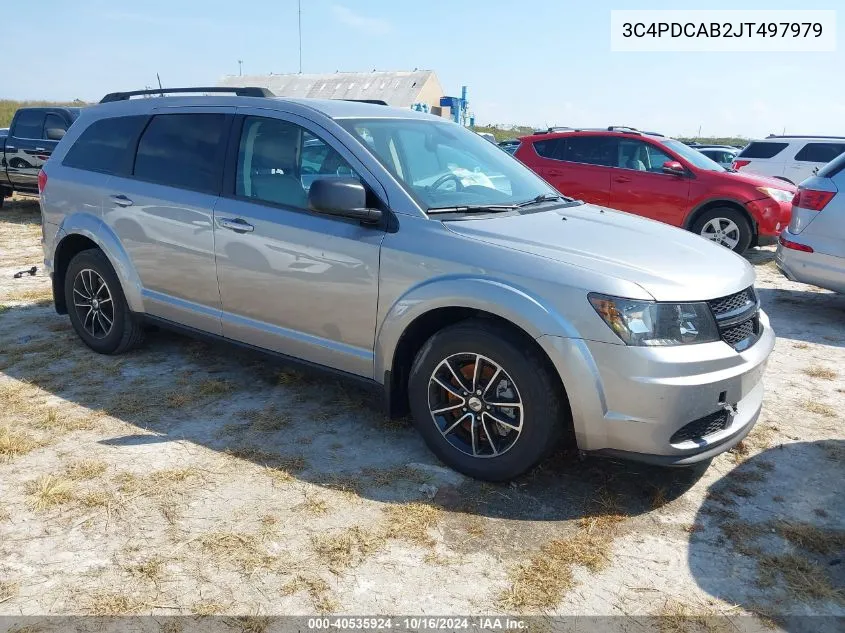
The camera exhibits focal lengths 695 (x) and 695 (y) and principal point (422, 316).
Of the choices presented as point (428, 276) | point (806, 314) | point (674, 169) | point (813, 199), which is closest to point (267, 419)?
point (428, 276)

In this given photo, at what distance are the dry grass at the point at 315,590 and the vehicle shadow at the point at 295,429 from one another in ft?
2.18

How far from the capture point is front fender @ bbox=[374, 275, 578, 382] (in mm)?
3049

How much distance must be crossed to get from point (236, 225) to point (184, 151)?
2.70ft

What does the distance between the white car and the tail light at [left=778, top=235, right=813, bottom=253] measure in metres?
8.03

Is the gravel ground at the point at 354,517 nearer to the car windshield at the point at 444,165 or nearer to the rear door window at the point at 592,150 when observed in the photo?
the car windshield at the point at 444,165

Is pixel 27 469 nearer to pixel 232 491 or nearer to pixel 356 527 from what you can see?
pixel 232 491

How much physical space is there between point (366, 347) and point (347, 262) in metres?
0.46

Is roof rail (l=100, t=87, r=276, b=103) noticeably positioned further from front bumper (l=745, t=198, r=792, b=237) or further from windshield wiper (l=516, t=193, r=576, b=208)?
front bumper (l=745, t=198, r=792, b=237)

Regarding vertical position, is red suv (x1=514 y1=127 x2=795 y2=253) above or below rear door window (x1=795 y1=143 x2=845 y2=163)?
below

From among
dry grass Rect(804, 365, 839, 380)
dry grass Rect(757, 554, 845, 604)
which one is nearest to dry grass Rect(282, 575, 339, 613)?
dry grass Rect(757, 554, 845, 604)

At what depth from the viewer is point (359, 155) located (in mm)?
3707

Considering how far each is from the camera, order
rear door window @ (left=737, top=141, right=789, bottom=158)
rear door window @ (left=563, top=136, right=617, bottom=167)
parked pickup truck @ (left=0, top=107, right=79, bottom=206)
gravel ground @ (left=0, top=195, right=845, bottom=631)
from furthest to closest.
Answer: rear door window @ (left=737, top=141, right=789, bottom=158) < parked pickup truck @ (left=0, top=107, right=79, bottom=206) < rear door window @ (left=563, top=136, right=617, bottom=167) < gravel ground @ (left=0, top=195, right=845, bottom=631)

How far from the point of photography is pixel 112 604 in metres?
2.49

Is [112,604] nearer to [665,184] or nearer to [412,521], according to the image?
[412,521]
